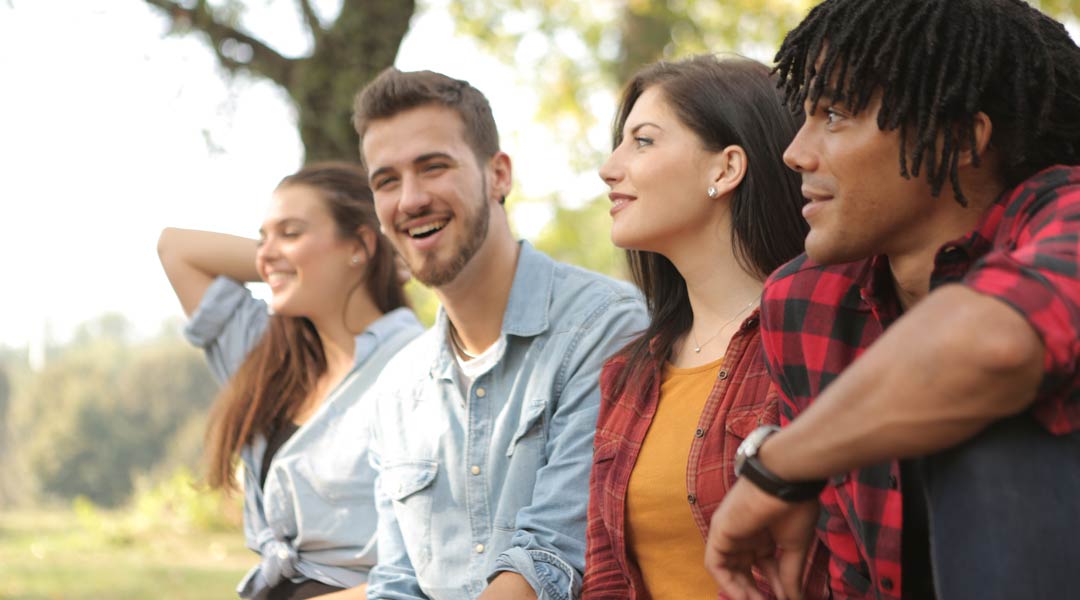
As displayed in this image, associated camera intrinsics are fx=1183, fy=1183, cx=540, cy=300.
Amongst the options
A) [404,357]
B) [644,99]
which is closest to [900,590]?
[644,99]

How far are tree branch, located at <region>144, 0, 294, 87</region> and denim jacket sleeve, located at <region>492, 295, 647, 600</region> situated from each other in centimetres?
379

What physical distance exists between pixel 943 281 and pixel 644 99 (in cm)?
116

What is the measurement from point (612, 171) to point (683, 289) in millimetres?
331

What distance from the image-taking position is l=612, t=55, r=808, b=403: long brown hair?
104 inches

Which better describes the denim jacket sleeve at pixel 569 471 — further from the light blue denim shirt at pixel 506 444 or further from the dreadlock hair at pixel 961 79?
the dreadlock hair at pixel 961 79

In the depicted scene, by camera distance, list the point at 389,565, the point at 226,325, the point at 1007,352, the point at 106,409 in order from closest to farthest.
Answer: the point at 1007,352 → the point at 389,565 → the point at 226,325 → the point at 106,409

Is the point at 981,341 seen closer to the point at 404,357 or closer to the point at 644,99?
the point at 644,99

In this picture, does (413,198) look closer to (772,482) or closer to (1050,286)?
(772,482)

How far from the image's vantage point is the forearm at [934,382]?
140 cm

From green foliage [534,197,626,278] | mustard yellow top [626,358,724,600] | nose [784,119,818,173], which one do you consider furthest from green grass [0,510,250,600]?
nose [784,119,818,173]

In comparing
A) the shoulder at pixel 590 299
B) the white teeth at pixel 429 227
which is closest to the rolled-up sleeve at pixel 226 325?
the white teeth at pixel 429 227

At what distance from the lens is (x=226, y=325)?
4.33 meters

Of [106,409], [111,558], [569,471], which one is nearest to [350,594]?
[569,471]

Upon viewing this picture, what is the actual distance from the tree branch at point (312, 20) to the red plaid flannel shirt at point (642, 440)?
4056mm
